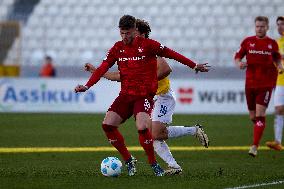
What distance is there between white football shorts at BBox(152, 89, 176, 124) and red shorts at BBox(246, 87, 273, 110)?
329 cm

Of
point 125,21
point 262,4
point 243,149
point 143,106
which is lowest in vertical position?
point 243,149

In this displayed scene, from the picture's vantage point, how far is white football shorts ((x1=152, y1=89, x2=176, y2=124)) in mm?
11383

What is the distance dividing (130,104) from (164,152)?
0.95 metres

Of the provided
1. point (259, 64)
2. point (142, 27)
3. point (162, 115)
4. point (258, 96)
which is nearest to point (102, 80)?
point (259, 64)

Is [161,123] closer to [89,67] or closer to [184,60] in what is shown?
[184,60]

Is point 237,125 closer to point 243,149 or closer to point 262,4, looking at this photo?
point 243,149

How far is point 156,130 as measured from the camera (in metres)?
11.3

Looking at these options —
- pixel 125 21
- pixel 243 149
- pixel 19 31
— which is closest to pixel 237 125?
pixel 243 149

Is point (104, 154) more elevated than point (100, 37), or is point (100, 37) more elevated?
point (100, 37)

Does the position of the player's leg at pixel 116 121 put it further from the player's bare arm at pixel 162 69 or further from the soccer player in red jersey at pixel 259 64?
the soccer player in red jersey at pixel 259 64

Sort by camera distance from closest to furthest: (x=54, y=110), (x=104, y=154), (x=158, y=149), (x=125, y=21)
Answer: (x=125, y=21), (x=158, y=149), (x=104, y=154), (x=54, y=110)

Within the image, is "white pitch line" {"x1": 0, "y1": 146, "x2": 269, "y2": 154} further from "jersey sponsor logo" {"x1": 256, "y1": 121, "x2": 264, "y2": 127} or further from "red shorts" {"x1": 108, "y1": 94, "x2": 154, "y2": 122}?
"red shorts" {"x1": 108, "y1": 94, "x2": 154, "y2": 122}

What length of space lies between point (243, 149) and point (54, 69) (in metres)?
13.4

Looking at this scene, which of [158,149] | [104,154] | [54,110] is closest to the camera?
[158,149]
